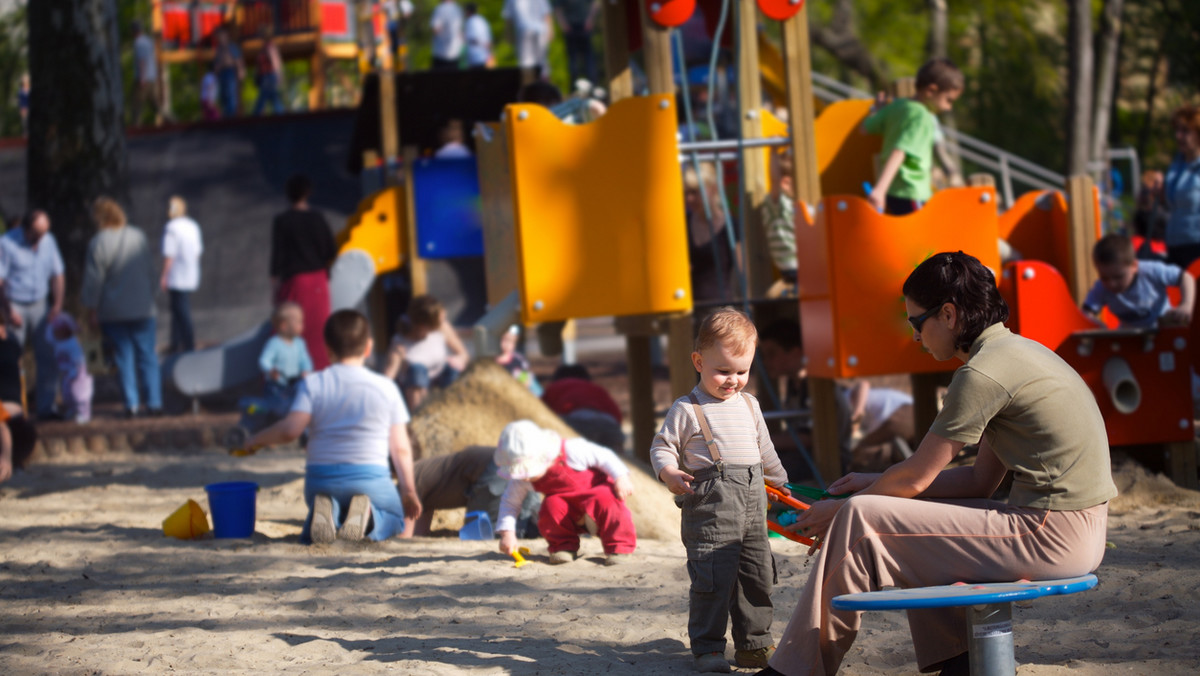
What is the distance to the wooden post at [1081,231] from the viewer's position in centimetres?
643

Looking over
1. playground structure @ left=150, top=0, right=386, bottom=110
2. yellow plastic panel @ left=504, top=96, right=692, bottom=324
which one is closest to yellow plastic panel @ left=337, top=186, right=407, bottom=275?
yellow plastic panel @ left=504, top=96, right=692, bottom=324

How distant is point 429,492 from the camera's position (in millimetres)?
5617

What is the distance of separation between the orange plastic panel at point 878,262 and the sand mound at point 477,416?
1218mm

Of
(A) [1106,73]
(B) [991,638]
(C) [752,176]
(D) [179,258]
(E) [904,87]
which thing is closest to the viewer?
(B) [991,638]

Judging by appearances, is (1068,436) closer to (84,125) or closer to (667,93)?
(667,93)

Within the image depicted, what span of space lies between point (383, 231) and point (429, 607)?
5.78 m

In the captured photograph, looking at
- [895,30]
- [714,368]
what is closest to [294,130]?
[714,368]

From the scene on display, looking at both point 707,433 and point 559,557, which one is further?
point 559,557

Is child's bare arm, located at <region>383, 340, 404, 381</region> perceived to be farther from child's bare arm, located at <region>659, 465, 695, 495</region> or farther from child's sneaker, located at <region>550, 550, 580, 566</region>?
child's bare arm, located at <region>659, 465, 695, 495</region>

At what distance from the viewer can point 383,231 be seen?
9516 millimetres

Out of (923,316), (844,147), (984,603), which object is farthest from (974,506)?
(844,147)

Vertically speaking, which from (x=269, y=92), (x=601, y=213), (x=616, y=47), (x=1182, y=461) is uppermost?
(x=269, y=92)

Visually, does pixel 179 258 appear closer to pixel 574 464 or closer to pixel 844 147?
pixel 844 147

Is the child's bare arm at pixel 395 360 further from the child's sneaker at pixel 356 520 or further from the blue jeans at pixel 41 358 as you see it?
the blue jeans at pixel 41 358
